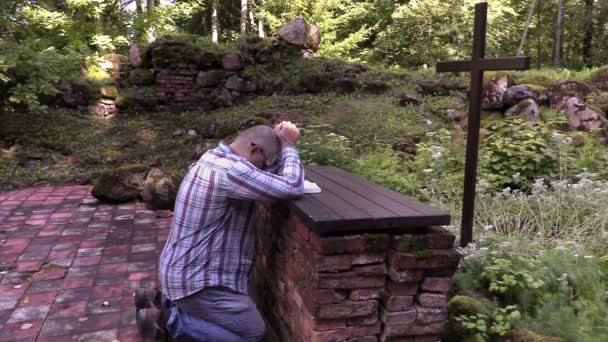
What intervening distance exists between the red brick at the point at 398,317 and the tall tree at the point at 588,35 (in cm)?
2167

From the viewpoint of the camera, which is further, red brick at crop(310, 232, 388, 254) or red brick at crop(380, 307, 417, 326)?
red brick at crop(380, 307, 417, 326)

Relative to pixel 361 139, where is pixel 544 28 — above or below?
above

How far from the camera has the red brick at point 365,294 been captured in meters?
2.17

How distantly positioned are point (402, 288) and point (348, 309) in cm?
27

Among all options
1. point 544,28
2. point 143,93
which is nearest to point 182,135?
point 143,93

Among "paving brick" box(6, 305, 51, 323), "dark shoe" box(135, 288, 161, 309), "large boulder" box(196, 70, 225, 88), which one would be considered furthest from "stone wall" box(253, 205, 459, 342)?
"large boulder" box(196, 70, 225, 88)

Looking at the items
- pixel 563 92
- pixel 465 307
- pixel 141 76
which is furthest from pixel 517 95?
pixel 141 76

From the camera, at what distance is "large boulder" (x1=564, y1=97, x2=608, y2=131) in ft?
23.6

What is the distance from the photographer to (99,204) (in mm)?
6188

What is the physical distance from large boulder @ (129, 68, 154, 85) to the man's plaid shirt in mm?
9577

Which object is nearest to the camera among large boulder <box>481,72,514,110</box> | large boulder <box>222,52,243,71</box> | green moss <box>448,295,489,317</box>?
green moss <box>448,295,489,317</box>

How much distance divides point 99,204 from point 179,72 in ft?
18.7

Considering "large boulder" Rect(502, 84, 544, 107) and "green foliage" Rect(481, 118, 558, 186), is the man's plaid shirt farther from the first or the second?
"large boulder" Rect(502, 84, 544, 107)

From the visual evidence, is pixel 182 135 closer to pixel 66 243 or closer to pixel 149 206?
pixel 149 206
